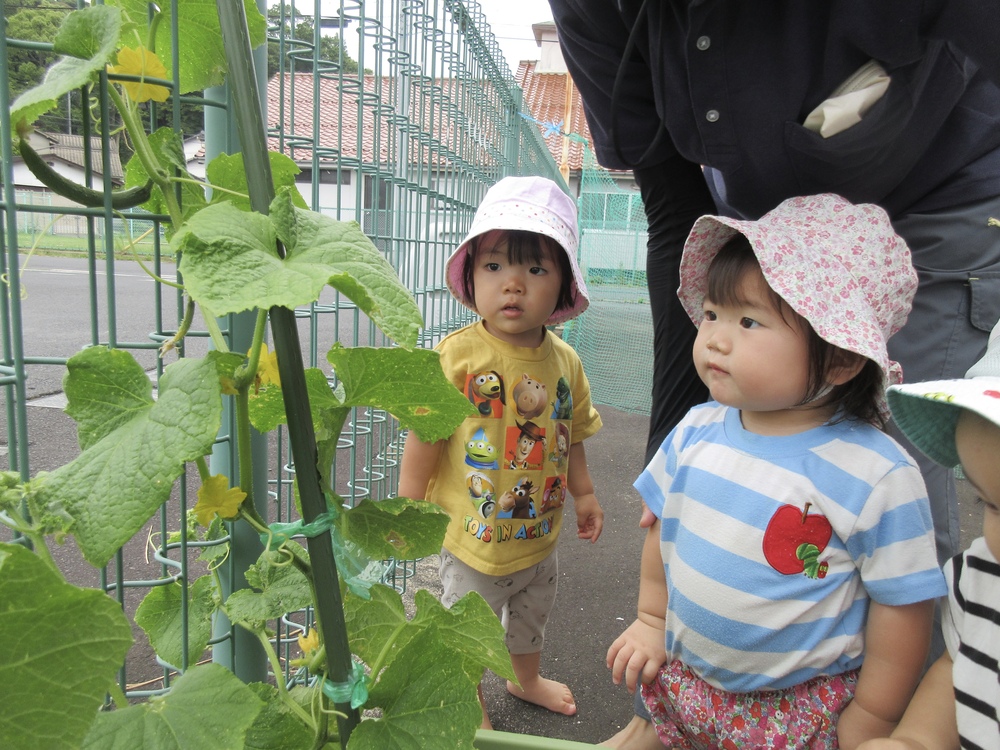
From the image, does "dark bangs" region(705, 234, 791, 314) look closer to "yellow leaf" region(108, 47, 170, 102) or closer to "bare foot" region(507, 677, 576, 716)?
"yellow leaf" region(108, 47, 170, 102)

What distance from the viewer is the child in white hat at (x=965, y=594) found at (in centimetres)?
76

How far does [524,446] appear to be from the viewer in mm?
1474

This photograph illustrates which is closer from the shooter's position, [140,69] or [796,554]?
[140,69]

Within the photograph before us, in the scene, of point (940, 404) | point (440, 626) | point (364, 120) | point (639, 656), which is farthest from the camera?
point (364, 120)

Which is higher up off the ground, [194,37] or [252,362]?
[194,37]

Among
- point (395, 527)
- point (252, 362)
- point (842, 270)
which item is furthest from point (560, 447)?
point (252, 362)

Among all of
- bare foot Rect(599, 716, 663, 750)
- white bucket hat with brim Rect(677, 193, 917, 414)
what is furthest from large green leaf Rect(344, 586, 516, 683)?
bare foot Rect(599, 716, 663, 750)

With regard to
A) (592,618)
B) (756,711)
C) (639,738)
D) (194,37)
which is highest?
(194,37)

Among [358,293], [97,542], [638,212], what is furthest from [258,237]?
[638,212]

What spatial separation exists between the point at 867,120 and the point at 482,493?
93 centimetres

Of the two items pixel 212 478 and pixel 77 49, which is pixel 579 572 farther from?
pixel 77 49

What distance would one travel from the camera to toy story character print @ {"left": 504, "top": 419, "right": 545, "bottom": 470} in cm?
146

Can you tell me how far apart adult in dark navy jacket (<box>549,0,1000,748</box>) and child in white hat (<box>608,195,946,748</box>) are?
8cm

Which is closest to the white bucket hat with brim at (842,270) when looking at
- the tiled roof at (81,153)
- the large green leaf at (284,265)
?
the large green leaf at (284,265)
